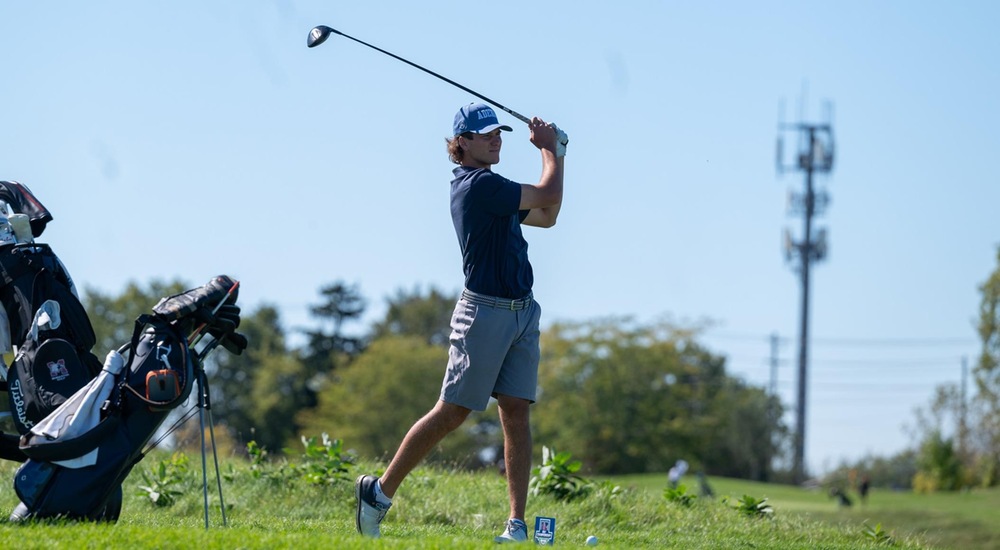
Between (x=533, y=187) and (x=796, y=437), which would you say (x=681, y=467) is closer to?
(x=533, y=187)

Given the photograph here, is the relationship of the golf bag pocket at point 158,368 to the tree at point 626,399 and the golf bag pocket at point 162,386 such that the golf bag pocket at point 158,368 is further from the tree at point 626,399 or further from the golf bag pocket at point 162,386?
the tree at point 626,399

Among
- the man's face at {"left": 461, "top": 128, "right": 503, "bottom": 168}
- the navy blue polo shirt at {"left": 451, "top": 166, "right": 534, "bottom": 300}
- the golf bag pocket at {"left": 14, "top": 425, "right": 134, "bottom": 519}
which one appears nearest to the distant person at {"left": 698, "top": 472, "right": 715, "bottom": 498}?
the navy blue polo shirt at {"left": 451, "top": 166, "right": 534, "bottom": 300}

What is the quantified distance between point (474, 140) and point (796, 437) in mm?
58172

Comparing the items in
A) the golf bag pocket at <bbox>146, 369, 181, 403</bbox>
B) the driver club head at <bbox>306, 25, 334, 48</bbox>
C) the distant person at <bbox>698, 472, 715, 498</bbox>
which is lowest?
the distant person at <bbox>698, 472, 715, 498</bbox>

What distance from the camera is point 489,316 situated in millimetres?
7465

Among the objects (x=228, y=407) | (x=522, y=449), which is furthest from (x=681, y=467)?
(x=228, y=407)

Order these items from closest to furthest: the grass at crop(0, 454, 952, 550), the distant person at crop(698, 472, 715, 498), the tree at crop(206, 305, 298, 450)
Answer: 1. the grass at crop(0, 454, 952, 550)
2. the distant person at crop(698, 472, 715, 498)
3. the tree at crop(206, 305, 298, 450)

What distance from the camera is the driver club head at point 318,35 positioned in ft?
29.6

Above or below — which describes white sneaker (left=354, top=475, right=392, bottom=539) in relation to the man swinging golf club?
below

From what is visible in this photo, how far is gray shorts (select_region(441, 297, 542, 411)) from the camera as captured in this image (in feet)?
24.4

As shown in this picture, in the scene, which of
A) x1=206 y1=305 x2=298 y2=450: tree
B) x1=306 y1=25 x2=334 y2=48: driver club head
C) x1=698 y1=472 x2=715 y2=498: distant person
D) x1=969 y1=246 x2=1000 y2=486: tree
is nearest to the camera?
x1=306 y1=25 x2=334 y2=48: driver club head

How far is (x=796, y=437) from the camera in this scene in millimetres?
63719

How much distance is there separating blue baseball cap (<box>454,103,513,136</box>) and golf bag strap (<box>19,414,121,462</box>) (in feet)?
7.68

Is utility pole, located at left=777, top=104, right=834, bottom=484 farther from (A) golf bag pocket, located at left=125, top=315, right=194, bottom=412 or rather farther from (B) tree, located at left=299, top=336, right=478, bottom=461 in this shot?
(A) golf bag pocket, located at left=125, top=315, right=194, bottom=412
